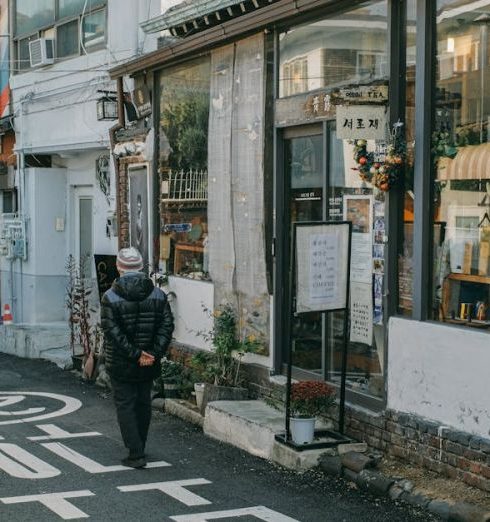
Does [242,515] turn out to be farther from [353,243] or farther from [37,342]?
[37,342]

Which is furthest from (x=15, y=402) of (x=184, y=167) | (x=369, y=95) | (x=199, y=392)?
(x=369, y=95)

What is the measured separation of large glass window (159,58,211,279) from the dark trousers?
3507 mm

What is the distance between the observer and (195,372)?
11.5 meters

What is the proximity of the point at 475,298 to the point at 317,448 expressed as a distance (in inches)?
74.8

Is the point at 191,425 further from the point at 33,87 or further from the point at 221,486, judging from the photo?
the point at 33,87

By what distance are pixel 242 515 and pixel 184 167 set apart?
6.37 m

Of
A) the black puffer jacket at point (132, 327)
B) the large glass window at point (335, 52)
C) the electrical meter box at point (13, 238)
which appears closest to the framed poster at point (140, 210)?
the large glass window at point (335, 52)

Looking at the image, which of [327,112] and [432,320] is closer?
[432,320]

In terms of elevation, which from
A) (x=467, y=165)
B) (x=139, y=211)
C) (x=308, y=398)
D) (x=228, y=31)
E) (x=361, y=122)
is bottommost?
(x=308, y=398)

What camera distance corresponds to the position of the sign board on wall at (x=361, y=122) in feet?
28.6

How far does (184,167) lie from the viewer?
42.4 ft

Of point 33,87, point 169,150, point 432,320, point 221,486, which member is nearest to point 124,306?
point 221,486

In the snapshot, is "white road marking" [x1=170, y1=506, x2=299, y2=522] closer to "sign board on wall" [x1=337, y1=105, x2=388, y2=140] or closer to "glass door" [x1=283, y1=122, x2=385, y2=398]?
"glass door" [x1=283, y1=122, x2=385, y2=398]

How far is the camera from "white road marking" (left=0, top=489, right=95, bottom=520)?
7.36 m
